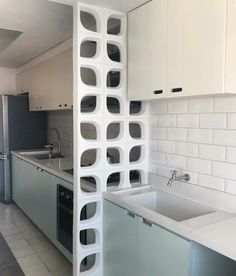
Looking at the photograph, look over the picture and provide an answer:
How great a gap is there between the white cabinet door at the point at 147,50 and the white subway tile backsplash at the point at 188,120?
292mm

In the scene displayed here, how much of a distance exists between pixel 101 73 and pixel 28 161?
2.03 meters

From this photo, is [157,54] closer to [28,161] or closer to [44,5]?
[44,5]

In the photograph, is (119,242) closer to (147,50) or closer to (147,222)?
(147,222)

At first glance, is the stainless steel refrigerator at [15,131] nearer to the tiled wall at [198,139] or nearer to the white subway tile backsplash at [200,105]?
the tiled wall at [198,139]

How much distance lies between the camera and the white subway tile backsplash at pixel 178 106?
77.8 inches

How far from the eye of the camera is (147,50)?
74.7 inches

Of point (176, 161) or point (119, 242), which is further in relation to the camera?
point (176, 161)

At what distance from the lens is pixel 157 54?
1.82 metres

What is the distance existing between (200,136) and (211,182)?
31cm

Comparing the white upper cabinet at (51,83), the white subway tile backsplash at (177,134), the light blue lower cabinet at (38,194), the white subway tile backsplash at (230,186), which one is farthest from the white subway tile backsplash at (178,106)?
the white upper cabinet at (51,83)

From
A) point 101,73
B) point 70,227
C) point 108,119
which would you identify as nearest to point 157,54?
point 101,73

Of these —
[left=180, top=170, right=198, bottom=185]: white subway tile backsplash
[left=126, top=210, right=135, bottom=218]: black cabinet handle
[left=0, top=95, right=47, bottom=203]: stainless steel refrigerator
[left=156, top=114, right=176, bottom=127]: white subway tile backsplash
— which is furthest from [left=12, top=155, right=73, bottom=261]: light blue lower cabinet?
[left=180, top=170, right=198, bottom=185]: white subway tile backsplash

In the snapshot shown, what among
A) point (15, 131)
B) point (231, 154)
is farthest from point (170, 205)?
point (15, 131)

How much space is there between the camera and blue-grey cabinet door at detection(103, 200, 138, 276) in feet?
5.77
